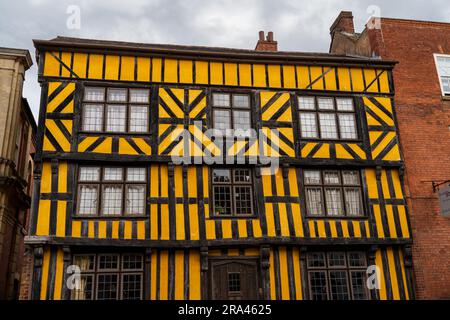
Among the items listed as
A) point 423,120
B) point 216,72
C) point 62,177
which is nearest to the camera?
point 62,177

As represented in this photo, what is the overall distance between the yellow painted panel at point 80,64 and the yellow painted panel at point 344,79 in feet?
25.9

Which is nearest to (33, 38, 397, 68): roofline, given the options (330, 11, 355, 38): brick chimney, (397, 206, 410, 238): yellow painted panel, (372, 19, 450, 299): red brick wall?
(372, 19, 450, 299): red brick wall

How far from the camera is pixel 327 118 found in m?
14.4

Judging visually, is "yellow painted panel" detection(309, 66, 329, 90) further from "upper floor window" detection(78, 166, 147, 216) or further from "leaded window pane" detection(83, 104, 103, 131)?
"leaded window pane" detection(83, 104, 103, 131)

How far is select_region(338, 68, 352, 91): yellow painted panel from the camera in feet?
48.3

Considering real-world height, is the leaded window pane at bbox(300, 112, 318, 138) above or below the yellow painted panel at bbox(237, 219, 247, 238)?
above

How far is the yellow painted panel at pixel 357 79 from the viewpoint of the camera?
14805 millimetres

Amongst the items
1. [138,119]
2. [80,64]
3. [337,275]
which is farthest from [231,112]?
[337,275]

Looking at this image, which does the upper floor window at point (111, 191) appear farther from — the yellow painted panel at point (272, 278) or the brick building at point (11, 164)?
the yellow painted panel at point (272, 278)

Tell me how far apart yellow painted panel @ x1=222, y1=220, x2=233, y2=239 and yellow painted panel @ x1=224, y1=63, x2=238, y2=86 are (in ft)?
13.9

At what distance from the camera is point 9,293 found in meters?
16.0

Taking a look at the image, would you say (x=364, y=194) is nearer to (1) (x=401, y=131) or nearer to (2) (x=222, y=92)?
(1) (x=401, y=131)

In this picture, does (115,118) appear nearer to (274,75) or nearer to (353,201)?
(274,75)

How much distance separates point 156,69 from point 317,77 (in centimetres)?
506
